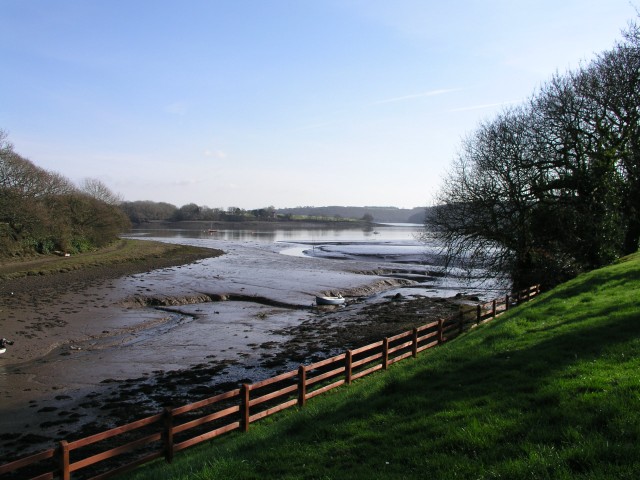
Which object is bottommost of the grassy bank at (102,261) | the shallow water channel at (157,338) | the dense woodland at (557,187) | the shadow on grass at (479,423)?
the shallow water channel at (157,338)

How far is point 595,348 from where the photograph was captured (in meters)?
9.38

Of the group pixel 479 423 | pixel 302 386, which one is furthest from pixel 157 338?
pixel 479 423

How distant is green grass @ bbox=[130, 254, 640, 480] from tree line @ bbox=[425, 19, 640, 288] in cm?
1622

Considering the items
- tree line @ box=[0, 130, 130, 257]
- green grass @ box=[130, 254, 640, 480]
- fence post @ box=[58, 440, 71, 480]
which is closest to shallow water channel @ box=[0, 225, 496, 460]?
fence post @ box=[58, 440, 71, 480]

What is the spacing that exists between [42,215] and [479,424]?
50.9 meters

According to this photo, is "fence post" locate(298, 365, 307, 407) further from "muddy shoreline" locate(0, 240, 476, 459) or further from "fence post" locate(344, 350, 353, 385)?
"muddy shoreline" locate(0, 240, 476, 459)

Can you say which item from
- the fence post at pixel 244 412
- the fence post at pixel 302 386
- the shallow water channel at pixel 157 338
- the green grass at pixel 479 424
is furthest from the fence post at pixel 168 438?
the shallow water channel at pixel 157 338

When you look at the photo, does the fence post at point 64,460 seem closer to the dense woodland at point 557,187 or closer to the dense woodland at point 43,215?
the dense woodland at point 557,187

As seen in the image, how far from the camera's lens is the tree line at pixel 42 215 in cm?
4497

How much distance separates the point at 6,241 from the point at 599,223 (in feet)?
156

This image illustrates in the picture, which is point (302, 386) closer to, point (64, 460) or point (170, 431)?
point (170, 431)

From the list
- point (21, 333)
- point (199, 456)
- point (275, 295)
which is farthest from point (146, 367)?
point (275, 295)

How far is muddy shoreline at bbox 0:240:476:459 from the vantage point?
13.9 metres

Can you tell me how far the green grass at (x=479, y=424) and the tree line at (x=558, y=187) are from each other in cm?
1622
